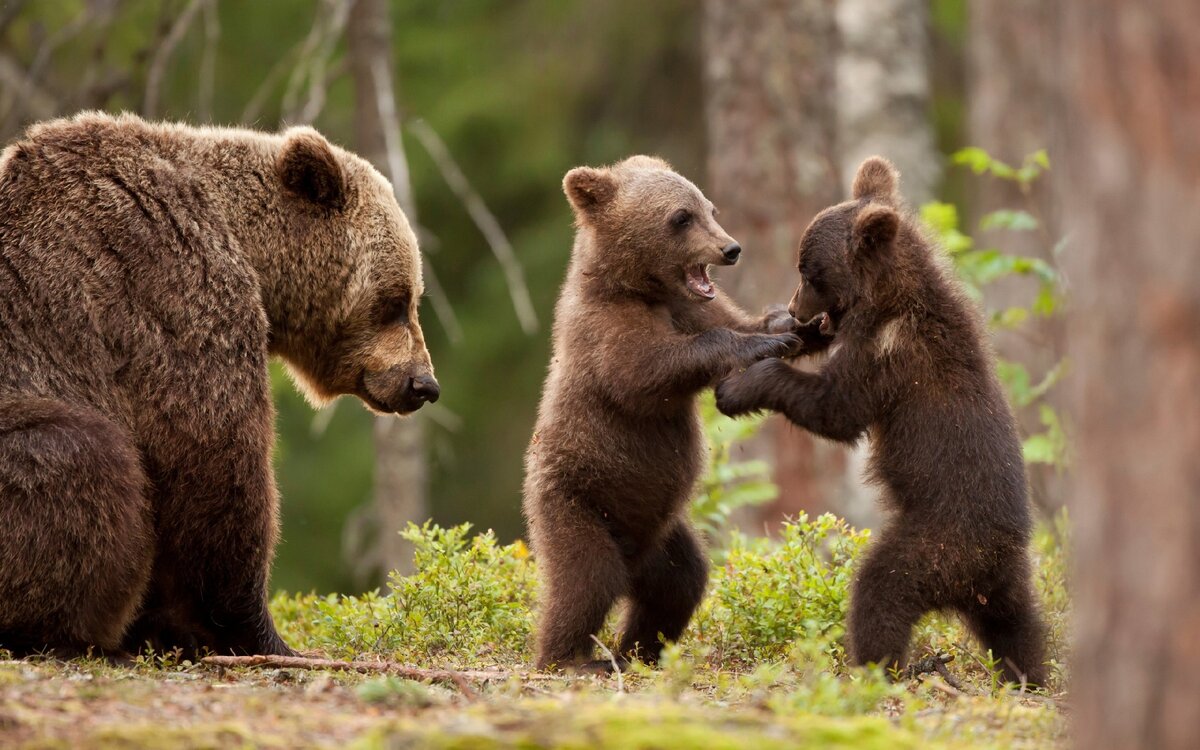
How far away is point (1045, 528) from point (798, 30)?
544 cm

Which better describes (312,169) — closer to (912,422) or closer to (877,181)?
(877,181)

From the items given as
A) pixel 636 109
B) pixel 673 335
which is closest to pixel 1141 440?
pixel 673 335

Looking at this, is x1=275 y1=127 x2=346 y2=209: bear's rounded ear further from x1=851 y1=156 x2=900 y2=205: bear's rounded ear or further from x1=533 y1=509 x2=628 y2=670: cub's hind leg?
x1=851 y1=156 x2=900 y2=205: bear's rounded ear

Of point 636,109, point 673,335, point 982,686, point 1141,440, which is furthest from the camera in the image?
point 636,109

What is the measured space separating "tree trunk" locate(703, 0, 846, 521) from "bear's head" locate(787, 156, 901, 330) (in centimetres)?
581

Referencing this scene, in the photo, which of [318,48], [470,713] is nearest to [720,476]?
[470,713]

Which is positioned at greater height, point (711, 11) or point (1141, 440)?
point (711, 11)

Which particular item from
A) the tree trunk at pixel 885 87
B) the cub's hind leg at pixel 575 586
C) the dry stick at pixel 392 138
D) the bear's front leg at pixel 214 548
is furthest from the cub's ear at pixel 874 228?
the tree trunk at pixel 885 87

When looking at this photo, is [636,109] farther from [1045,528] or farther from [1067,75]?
[1067,75]

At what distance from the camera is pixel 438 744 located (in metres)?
3.53

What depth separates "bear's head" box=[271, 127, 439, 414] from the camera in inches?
266

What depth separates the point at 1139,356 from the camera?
3158mm

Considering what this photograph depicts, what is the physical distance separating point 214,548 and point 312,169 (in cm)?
191

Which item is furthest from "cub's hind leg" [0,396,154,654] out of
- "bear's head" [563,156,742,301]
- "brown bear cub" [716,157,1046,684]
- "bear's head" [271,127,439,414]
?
"brown bear cub" [716,157,1046,684]
